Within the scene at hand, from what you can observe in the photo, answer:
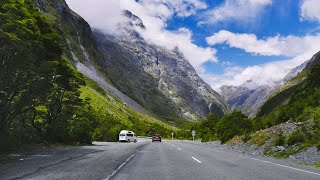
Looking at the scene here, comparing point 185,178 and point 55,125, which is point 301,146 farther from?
point 55,125

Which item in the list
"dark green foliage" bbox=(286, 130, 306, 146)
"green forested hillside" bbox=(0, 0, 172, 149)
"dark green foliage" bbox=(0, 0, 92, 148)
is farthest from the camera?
"dark green foliage" bbox=(286, 130, 306, 146)

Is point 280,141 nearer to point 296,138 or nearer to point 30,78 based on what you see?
point 296,138

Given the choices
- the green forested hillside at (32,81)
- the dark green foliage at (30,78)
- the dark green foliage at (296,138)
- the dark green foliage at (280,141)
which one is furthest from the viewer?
the dark green foliage at (280,141)

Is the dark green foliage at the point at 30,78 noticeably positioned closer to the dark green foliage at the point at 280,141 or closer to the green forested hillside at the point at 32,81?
the green forested hillside at the point at 32,81

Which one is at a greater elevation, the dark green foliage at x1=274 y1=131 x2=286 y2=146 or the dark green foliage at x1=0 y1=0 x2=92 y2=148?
the dark green foliage at x1=0 y1=0 x2=92 y2=148

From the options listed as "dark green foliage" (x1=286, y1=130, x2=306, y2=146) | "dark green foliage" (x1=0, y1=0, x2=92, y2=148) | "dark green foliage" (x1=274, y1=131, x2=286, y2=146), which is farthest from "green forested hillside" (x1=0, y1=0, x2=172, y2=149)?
"dark green foliage" (x1=286, y1=130, x2=306, y2=146)

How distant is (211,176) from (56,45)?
19.2 m

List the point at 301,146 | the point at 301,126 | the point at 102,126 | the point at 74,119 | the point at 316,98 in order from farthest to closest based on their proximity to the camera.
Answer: the point at 102,126
the point at 74,119
the point at 316,98
the point at 301,126
the point at 301,146

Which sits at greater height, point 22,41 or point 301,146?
point 22,41

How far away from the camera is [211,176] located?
1164cm

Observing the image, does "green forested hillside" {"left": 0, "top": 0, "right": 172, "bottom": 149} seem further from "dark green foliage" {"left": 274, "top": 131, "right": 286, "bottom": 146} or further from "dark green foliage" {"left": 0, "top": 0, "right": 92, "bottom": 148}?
"dark green foliage" {"left": 274, "top": 131, "right": 286, "bottom": 146}

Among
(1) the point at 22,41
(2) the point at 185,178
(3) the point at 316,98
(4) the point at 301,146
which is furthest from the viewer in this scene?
(3) the point at 316,98

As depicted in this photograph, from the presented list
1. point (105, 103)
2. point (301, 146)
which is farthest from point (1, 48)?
point (105, 103)

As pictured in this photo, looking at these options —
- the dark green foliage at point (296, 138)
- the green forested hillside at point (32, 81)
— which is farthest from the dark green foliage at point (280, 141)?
the green forested hillside at point (32, 81)
